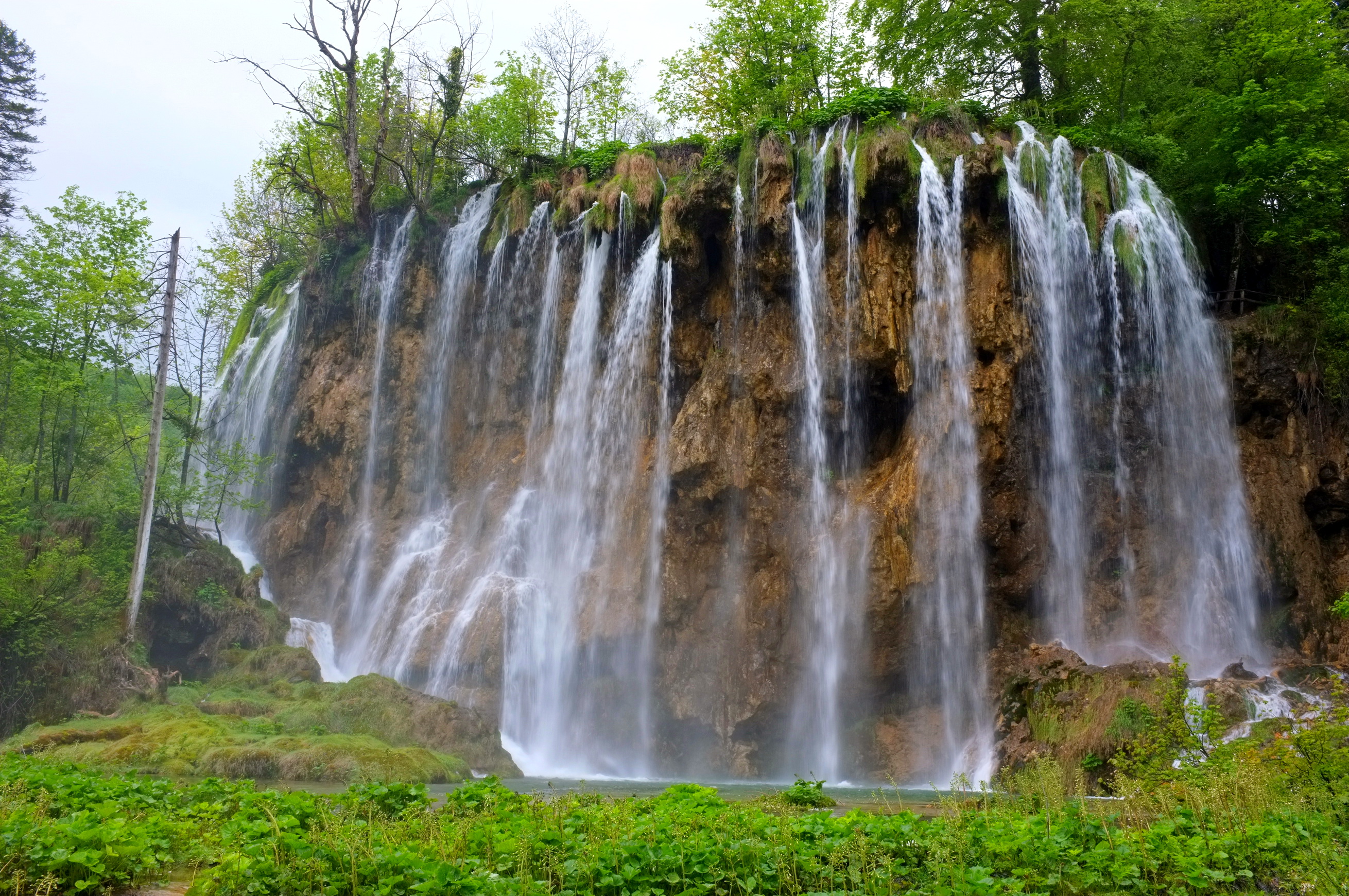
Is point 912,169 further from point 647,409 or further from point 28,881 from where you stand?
point 28,881

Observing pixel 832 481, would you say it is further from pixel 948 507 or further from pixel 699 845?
pixel 699 845

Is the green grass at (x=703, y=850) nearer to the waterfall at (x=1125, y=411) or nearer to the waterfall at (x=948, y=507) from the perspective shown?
the waterfall at (x=948, y=507)

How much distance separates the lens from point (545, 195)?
89.4ft

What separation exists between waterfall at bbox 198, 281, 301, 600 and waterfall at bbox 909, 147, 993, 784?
806 inches

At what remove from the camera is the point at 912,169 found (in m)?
20.2

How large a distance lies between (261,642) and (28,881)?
59.9 feet

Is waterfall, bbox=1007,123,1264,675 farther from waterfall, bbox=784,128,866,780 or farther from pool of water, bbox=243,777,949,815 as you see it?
pool of water, bbox=243,777,949,815

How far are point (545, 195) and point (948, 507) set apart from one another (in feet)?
49.6

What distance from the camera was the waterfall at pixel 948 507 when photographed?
17594mm

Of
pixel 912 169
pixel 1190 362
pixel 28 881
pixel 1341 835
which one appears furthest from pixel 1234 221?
pixel 28 881

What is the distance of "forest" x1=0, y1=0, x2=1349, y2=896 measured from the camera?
220 inches

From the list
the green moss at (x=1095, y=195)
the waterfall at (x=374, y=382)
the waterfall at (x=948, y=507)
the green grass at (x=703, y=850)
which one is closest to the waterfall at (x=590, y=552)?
the waterfall at (x=374, y=382)

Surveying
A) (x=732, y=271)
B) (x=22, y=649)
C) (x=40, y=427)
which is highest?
(x=732, y=271)

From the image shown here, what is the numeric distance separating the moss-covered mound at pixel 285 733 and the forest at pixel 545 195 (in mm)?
292
